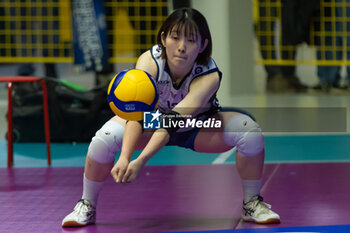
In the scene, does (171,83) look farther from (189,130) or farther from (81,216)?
(81,216)

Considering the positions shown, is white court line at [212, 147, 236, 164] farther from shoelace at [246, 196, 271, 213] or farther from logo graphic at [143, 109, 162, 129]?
logo graphic at [143, 109, 162, 129]

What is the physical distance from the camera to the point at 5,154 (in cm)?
670

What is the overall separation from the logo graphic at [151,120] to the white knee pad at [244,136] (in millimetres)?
381

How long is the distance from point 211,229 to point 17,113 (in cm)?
370

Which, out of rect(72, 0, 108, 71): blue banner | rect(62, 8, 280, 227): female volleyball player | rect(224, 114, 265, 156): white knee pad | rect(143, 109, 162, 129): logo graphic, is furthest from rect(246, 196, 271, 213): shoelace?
rect(72, 0, 108, 71): blue banner

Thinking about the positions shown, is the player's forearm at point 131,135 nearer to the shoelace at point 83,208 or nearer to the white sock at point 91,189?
the white sock at point 91,189

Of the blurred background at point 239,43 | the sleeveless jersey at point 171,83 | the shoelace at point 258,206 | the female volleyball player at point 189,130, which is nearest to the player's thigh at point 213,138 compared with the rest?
the female volleyball player at point 189,130

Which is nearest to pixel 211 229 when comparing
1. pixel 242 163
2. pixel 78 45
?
pixel 242 163

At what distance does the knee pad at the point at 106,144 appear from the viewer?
12.5 ft

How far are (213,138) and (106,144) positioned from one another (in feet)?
1.85

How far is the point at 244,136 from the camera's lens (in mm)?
3875

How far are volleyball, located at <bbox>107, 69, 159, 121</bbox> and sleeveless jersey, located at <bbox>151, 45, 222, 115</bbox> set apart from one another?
13 cm

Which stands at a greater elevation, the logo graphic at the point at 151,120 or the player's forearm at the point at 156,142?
the logo graphic at the point at 151,120

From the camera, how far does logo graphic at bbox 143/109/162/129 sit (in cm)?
378
